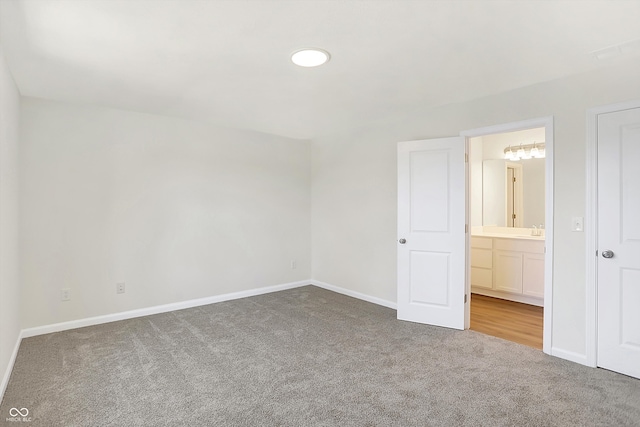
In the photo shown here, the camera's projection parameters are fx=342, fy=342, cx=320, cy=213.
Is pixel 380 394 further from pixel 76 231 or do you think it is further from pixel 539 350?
pixel 76 231

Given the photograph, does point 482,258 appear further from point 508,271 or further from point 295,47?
point 295,47

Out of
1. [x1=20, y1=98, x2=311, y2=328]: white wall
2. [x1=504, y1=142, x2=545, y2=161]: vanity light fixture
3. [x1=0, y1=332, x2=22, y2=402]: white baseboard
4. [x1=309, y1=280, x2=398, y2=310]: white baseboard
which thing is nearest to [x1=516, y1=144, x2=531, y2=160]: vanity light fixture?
[x1=504, y1=142, x2=545, y2=161]: vanity light fixture

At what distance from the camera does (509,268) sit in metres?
4.59

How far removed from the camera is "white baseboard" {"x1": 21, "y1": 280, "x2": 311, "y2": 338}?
11.0ft

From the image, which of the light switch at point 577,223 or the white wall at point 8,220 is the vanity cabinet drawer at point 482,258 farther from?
the white wall at point 8,220

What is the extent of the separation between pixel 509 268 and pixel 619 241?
7.02 feet

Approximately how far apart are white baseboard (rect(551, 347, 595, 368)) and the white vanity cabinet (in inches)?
64.3

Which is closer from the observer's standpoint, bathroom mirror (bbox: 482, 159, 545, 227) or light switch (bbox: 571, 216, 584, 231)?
light switch (bbox: 571, 216, 584, 231)

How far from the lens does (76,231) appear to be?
3.53 meters

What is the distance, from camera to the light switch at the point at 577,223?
2709 millimetres

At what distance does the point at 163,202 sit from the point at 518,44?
3.76 metres

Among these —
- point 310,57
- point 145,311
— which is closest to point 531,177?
point 310,57

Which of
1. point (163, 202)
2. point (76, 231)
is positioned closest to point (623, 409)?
point (163, 202)
